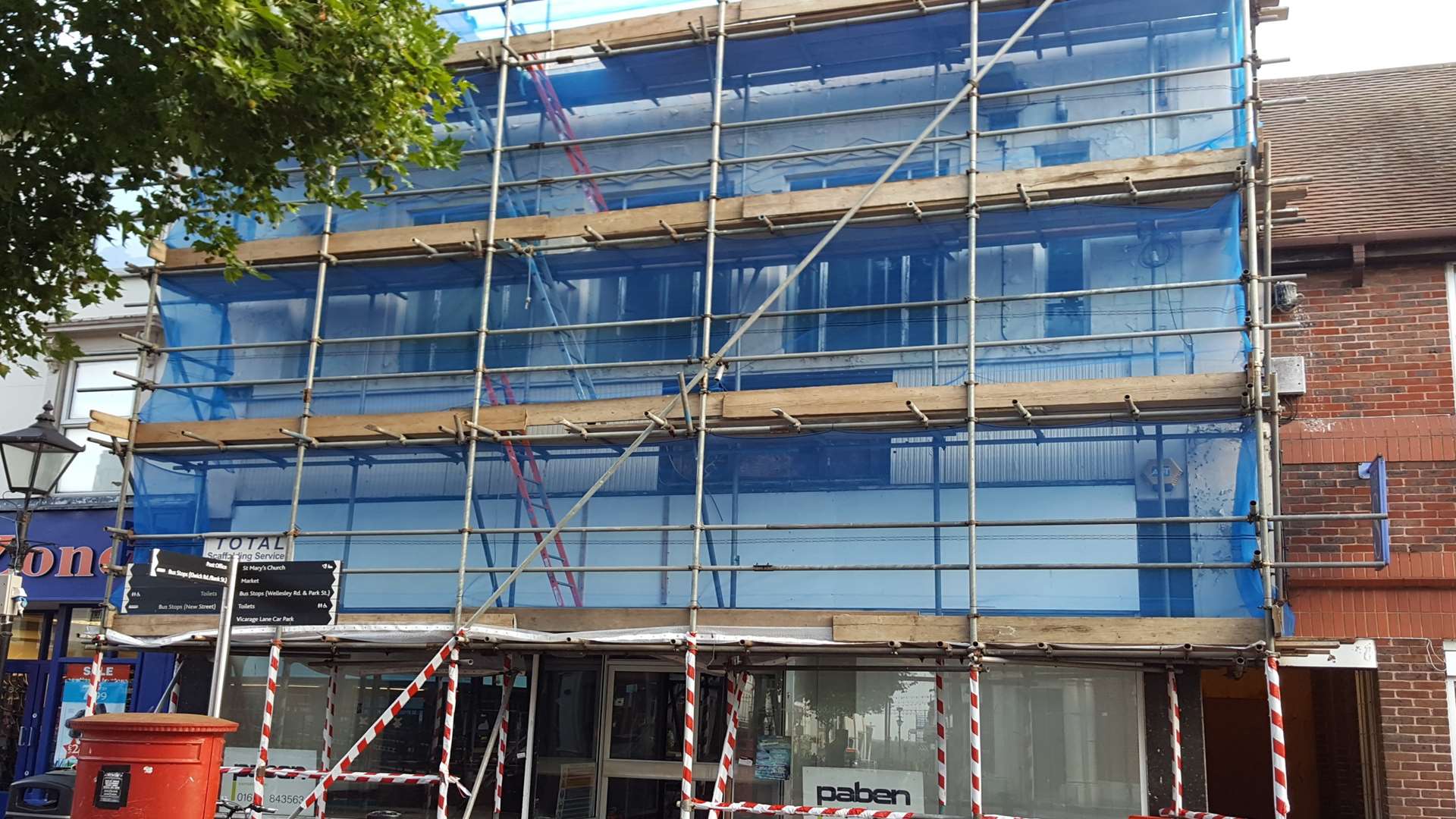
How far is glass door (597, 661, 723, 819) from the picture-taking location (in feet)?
45.8

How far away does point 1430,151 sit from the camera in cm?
1584

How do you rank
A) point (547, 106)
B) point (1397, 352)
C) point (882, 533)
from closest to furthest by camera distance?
point (882, 533)
point (1397, 352)
point (547, 106)

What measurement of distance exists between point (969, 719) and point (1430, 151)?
8898 mm

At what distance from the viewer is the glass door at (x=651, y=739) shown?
13953 mm

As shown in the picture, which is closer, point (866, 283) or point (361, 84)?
point (361, 84)

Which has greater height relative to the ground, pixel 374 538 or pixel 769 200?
pixel 769 200

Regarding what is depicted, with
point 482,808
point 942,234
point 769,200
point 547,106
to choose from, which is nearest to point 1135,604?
point 942,234

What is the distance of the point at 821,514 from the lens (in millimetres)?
13109

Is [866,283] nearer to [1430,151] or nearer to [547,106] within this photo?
[547,106]

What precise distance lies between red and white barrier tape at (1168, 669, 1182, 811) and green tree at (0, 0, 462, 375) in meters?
7.66

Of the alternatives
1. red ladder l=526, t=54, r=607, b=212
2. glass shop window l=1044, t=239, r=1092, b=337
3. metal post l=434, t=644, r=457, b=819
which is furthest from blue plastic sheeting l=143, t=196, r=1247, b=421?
metal post l=434, t=644, r=457, b=819

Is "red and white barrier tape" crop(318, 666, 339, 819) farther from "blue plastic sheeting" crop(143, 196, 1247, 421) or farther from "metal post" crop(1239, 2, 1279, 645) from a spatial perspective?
"metal post" crop(1239, 2, 1279, 645)

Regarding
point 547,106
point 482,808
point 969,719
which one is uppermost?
point 547,106

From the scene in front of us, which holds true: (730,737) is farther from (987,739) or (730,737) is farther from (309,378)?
(309,378)
